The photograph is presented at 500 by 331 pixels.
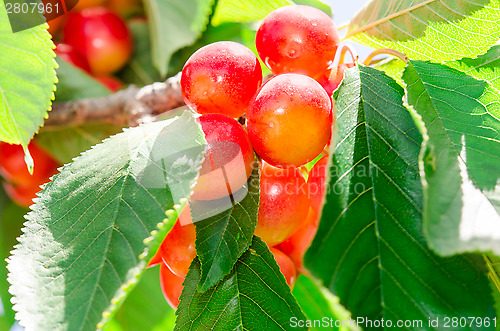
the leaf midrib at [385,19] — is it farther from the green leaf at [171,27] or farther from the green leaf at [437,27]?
the green leaf at [171,27]

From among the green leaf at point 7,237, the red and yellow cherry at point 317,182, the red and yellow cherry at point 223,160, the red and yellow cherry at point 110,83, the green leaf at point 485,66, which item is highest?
the green leaf at point 485,66

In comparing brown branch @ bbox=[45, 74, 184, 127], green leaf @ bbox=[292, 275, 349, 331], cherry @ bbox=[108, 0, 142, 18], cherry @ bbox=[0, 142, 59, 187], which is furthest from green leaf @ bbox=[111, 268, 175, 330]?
cherry @ bbox=[108, 0, 142, 18]

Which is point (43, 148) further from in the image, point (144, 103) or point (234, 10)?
point (234, 10)

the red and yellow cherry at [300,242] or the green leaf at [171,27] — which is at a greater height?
the green leaf at [171,27]

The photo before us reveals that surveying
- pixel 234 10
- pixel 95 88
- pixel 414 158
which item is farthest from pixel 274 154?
pixel 95 88

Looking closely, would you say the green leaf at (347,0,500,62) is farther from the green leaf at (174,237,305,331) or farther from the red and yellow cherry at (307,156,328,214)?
the green leaf at (174,237,305,331)

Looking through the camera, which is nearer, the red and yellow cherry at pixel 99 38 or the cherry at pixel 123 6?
the red and yellow cherry at pixel 99 38

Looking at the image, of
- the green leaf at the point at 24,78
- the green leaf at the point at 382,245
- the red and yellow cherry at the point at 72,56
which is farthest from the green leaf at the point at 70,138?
the green leaf at the point at 382,245

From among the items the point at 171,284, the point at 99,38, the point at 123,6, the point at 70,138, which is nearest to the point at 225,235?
the point at 171,284
